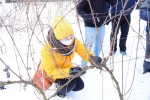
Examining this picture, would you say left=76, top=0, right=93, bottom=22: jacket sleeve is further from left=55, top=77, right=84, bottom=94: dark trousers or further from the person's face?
left=55, top=77, right=84, bottom=94: dark trousers

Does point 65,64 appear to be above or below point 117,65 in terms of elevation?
above

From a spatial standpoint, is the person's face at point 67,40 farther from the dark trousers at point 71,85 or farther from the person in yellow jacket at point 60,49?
the dark trousers at point 71,85

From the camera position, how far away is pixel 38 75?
2869 millimetres

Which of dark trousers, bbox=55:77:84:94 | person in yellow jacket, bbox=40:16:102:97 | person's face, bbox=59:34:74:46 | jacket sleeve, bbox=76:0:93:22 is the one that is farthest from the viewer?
jacket sleeve, bbox=76:0:93:22

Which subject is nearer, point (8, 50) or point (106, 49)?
point (106, 49)

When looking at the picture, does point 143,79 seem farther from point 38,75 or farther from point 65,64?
point 38,75

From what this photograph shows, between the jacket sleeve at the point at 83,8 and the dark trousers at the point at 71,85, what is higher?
the jacket sleeve at the point at 83,8

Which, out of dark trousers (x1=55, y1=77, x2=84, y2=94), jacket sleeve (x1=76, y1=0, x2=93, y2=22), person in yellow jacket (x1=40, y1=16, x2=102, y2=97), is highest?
jacket sleeve (x1=76, y1=0, x2=93, y2=22)

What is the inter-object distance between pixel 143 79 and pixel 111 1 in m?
0.94

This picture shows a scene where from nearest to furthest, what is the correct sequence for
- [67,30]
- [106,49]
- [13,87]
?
[67,30]
[13,87]
[106,49]

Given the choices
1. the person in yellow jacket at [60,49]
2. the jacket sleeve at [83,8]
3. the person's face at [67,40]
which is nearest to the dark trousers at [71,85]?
the person in yellow jacket at [60,49]

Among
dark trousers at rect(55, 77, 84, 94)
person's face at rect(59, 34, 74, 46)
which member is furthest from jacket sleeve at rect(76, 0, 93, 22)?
dark trousers at rect(55, 77, 84, 94)

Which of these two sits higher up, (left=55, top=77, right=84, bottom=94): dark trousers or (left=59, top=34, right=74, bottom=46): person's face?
(left=59, top=34, right=74, bottom=46): person's face

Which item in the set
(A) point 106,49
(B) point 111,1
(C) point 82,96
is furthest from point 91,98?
(A) point 106,49
